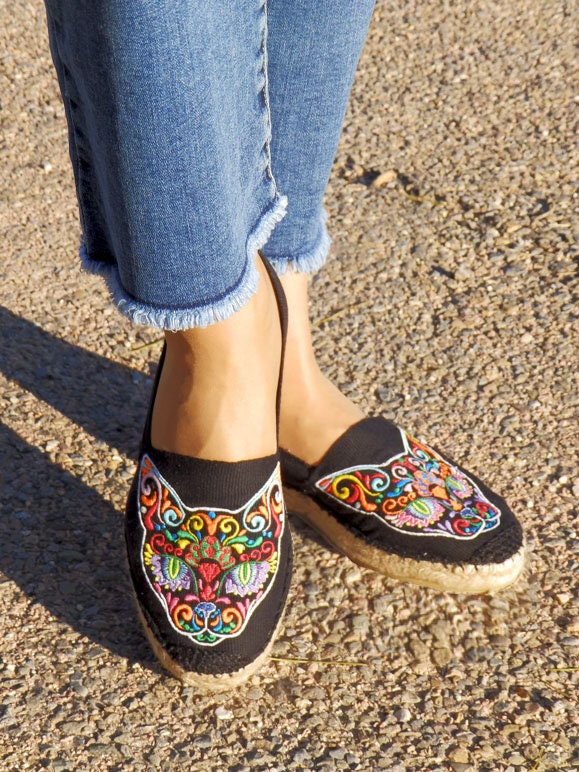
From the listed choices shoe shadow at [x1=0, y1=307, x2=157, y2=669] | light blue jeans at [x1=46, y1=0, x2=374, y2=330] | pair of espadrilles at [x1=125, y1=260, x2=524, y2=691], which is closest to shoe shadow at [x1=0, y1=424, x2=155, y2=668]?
shoe shadow at [x1=0, y1=307, x2=157, y2=669]

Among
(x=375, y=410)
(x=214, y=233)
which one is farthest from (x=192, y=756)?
(x=375, y=410)

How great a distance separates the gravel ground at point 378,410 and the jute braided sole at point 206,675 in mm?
24

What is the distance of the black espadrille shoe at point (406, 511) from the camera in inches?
57.9

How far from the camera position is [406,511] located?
149 cm

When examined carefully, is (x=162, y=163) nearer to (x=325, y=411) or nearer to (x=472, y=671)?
(x=325, y=411)

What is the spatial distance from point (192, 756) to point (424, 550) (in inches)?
17.3

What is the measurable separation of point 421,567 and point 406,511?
0.08 metres

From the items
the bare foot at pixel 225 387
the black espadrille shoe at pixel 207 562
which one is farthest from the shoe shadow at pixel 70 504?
the bare foot at pixel 225 387

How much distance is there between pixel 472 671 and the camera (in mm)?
1403

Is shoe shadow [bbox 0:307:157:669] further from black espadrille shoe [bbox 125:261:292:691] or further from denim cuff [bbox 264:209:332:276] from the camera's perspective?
denim cuff [bbox 264:209:332:276]

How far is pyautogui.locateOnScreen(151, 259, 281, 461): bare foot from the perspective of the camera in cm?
121

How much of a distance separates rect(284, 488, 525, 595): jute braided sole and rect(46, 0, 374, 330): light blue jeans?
525 millimetres

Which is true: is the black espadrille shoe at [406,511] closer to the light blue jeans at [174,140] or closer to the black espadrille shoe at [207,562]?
the black espadrille shoe at [207,562]

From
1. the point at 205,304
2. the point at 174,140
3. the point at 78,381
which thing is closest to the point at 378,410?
the point at 78,381
